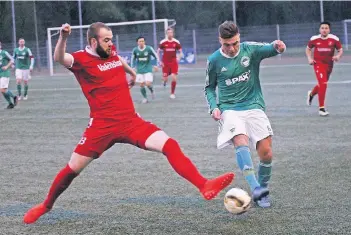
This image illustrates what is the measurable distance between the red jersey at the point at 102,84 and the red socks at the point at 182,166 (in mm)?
537

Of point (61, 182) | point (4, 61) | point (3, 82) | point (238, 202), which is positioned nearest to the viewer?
point (238, 202)

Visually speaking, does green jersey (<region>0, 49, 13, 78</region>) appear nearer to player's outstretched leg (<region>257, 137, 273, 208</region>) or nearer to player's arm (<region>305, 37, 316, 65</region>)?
player's arm (<region>305, 37, 316, 65</region>)

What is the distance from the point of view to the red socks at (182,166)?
242 inches

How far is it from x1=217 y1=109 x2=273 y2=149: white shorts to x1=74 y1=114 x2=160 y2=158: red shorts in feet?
2.90

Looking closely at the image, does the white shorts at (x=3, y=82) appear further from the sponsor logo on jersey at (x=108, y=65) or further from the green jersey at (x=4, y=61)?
the sponsor logo on jersey at (x=108, y=65)

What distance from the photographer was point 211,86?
24.1 feet

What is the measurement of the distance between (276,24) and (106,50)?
3803 cm

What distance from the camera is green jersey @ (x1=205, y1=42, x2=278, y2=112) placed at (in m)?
7.14

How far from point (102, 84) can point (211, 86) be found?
1266 millimetres

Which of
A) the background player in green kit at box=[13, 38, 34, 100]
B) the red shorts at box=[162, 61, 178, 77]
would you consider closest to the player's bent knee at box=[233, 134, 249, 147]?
the red shorts at box=[162, 61, 178, 77]

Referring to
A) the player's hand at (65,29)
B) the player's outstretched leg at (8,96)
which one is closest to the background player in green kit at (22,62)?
the player's outstretched leg at (8,96)

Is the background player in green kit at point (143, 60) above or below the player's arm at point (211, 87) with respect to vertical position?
below

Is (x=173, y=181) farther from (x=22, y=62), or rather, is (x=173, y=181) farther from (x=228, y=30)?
(x=22, y=62)

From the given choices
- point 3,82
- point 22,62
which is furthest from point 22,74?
point 3,82
